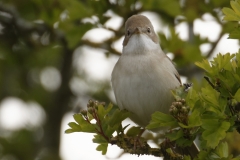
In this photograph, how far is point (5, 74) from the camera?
7000 millimetres

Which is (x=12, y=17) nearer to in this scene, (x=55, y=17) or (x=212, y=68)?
(x=55, y=17)

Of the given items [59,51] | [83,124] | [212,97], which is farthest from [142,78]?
[59,51]

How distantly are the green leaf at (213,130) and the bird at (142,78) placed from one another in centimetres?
134

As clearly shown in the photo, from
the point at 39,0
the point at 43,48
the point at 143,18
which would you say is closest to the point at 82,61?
the point at 43,48

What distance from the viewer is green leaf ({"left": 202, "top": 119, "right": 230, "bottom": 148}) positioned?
2.95 m

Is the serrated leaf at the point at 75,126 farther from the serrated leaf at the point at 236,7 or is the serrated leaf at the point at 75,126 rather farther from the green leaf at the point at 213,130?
the serrated leaf at the point at 236,7

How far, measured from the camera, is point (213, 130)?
299 centimetres

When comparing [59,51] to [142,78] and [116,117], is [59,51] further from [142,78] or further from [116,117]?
[116,117]

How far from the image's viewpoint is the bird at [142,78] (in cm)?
437

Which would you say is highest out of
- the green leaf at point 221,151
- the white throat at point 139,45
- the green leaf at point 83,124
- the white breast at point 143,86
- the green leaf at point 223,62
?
the white throat at point 139,45

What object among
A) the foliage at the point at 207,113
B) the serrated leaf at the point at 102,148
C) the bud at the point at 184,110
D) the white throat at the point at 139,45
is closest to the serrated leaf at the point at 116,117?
the foliage at the point at 207,113

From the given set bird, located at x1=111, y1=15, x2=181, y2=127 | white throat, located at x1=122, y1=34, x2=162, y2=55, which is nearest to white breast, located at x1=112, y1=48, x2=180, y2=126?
bird, located at x1=111, y1=15, x2=181, y2=127

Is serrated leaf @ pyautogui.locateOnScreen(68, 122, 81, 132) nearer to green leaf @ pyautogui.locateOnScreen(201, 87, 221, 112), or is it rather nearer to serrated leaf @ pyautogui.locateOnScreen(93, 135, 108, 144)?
serrated leaf @ pyautogui.locateOnScreen(93, 135, 108, 144)

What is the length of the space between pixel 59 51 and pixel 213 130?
4.14 m
